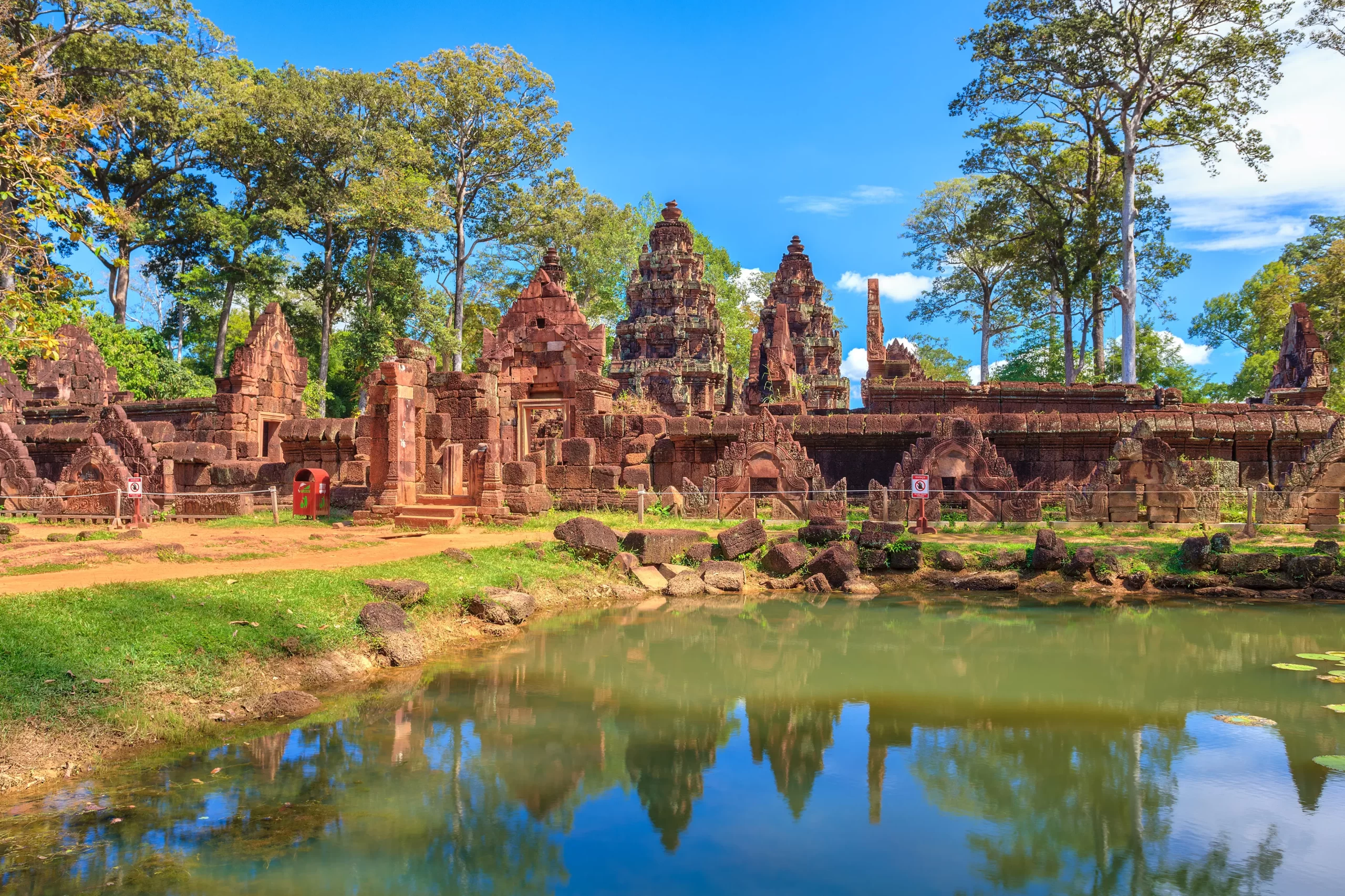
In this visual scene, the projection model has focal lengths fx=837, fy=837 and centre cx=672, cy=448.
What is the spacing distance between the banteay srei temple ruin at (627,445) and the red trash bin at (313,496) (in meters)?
0.70

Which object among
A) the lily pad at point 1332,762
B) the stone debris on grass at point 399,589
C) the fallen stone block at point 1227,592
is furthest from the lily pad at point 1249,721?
the stone debris on grass at point 399,589

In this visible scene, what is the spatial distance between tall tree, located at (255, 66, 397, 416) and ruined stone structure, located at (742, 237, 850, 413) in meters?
15.1

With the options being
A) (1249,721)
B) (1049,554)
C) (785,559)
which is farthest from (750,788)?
(1049,554)

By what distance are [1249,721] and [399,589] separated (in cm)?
726

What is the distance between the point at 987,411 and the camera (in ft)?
59.1

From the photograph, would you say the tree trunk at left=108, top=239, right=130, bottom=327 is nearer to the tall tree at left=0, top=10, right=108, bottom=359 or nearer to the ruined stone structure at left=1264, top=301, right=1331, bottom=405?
the tall tree at left=0, top=10, right=108, bottom=359

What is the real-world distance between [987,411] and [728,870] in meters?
15.6

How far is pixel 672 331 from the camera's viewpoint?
33.1 metres

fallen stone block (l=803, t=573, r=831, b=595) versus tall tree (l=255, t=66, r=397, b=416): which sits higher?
tall tree (l=255, t=66, r=397, b=416)

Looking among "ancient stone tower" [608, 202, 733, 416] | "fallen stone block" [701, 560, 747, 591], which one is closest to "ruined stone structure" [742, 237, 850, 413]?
"ancient stone tower" [608, 202, 733, 416]

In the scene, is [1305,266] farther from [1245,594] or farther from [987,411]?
[1245,594]

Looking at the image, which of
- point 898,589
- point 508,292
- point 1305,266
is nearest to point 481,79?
point 508,292

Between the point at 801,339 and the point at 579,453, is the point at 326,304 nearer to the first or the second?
the point at 579,453

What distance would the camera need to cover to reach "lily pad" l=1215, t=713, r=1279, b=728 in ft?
19.8
